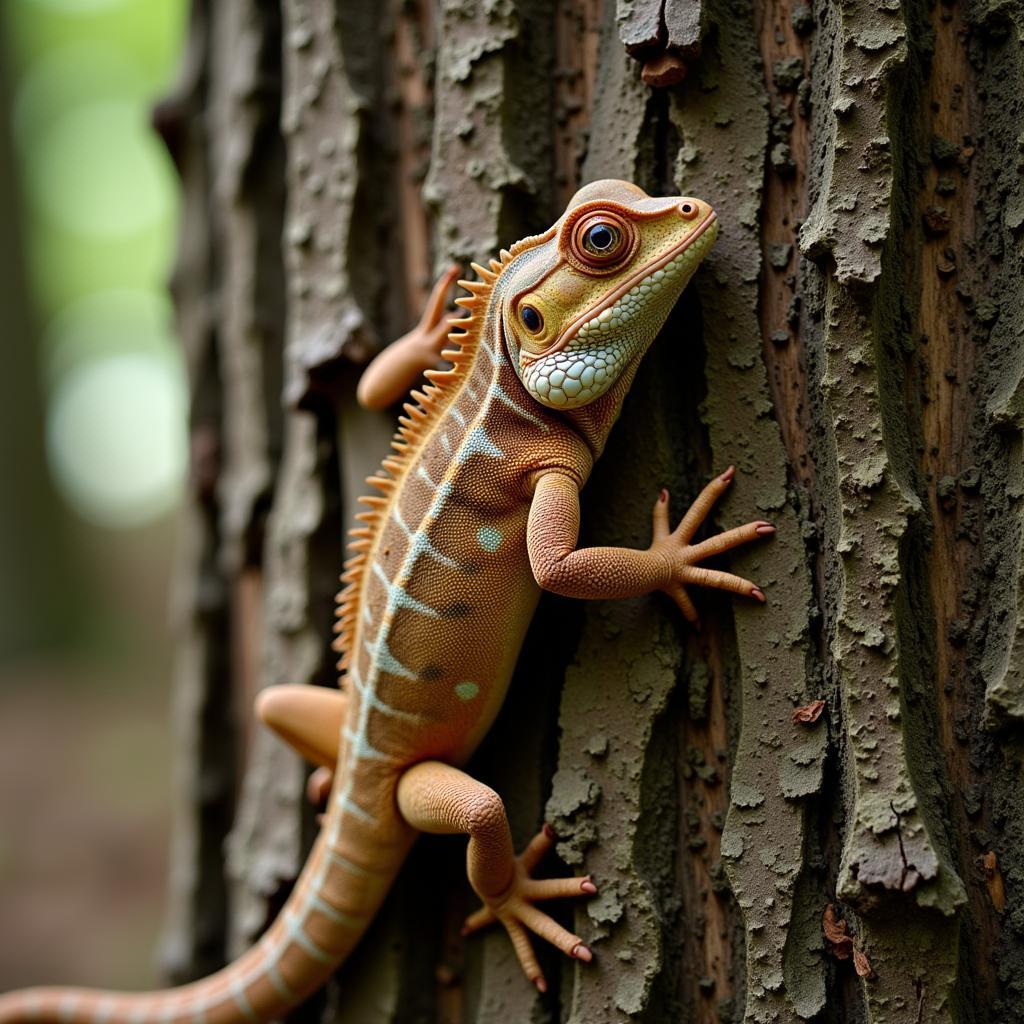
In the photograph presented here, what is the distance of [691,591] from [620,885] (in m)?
0.85

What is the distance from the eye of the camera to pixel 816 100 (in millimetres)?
2625

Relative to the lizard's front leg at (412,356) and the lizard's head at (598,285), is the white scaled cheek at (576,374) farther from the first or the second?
the lizard's front leg at (412,356)

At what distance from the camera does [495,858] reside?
2.74m

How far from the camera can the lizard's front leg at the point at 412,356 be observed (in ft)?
10.5

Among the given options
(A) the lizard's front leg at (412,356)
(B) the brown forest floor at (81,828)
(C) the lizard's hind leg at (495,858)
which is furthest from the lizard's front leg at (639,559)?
(B) the brown forest floor at (81,828)

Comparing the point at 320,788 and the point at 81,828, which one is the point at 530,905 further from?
the point at 81,828

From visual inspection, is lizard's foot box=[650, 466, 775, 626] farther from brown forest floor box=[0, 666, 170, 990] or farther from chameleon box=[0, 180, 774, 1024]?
brown forest floor box=[0, 666, 170, 990]

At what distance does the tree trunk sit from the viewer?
239 centimetres

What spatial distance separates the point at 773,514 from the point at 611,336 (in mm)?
676

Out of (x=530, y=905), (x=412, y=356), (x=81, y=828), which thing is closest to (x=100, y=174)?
(x=81, y=828)

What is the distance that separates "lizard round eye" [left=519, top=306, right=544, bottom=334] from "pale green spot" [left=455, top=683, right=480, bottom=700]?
1077 mm

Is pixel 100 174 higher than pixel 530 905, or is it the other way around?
pixel 100 174

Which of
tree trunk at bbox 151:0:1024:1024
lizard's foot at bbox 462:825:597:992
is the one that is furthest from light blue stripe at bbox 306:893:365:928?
lizard's foot at bbox 462:825:597:992

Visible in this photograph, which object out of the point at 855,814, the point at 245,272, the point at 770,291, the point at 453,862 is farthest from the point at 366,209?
the point at 855,814
